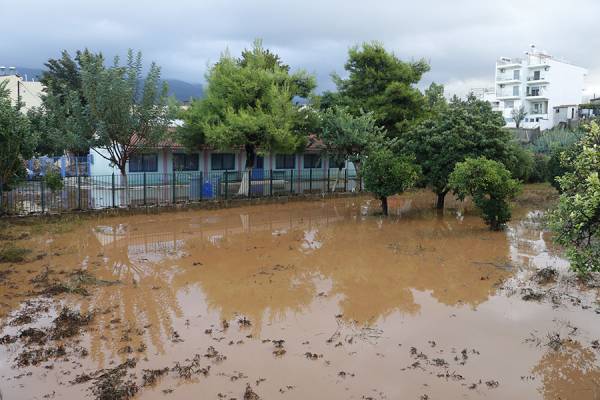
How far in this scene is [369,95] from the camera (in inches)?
1129

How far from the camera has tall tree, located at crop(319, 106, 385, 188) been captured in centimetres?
2430

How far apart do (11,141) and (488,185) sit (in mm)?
15559

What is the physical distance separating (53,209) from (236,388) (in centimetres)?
1515

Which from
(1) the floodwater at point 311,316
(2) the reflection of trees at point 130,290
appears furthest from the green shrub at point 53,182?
(2) the reflection of trees at point 130,290

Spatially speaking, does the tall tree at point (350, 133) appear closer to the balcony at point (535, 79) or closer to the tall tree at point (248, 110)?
the tall tree at point (248, 110)

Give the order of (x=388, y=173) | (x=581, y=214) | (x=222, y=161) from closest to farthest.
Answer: (x=581, y=214), (x=388, y=173), (x=222, y=161)

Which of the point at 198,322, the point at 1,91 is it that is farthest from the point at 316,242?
the point at 1,91

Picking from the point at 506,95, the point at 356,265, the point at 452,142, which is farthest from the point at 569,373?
the point at 506,95

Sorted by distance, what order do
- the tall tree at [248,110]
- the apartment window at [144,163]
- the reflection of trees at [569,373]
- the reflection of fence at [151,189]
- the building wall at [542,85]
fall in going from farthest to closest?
the building wall at [542,85], the apartment window at [144,163], the tall tree at [248,110], the reflection of fence at [151,189], the reflection of trees at [569,373]

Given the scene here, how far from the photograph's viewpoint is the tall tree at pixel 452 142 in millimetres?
20016

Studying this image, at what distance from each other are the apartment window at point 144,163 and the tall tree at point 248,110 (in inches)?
116

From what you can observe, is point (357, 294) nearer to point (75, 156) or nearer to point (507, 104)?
point (75, 156)

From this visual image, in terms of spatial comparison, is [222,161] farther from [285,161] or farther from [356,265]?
[356,265]

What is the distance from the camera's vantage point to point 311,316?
372 inches
